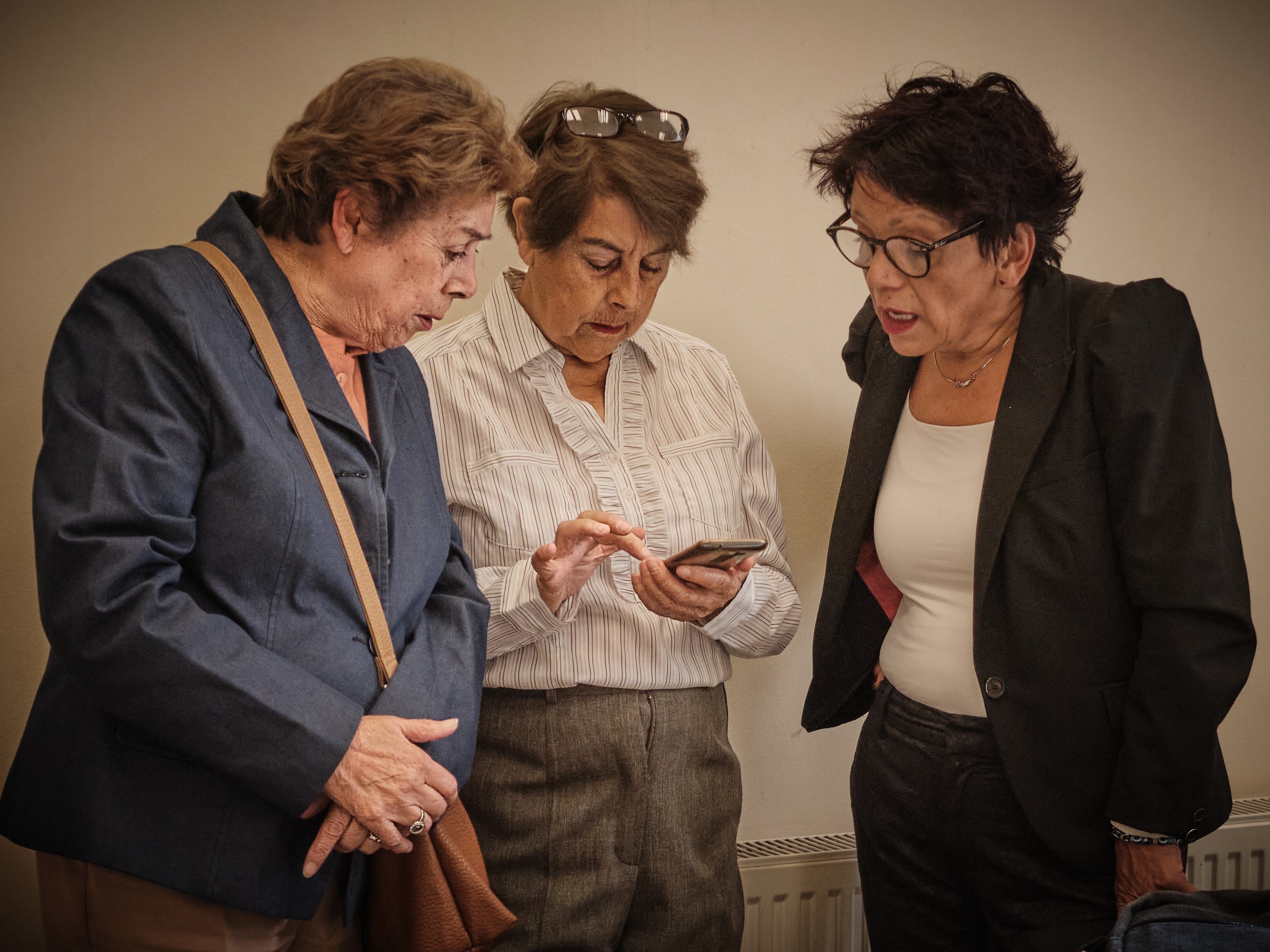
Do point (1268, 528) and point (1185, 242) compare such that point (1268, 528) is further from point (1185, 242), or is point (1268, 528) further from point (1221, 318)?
point (1185, 242)

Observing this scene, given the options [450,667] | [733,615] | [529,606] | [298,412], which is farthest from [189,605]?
[733,615]

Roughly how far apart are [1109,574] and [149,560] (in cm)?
130

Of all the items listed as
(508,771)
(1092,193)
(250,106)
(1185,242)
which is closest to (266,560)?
(508,771)

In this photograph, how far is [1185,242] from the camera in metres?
2.52

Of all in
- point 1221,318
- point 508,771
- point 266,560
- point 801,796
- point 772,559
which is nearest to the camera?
point 266,560

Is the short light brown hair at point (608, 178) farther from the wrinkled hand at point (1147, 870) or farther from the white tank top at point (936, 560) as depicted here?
the wrinkled hand at point (1147, 870)

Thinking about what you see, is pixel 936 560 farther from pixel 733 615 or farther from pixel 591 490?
pixel 591 490

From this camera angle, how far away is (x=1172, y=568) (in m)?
1.35

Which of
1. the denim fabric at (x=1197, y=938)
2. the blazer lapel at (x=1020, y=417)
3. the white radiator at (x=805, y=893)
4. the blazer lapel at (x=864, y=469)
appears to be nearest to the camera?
the denim fabric at (x=1197, y=938)

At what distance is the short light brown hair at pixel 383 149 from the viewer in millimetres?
1260

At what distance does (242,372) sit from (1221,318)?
247 centimetres

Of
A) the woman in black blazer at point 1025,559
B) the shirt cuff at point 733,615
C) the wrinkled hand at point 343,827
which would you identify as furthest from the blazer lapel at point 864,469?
the wrinkled hand at point 343,827

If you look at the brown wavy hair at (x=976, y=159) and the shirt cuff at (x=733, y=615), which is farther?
the shirt cuff at (x=733, y=615)

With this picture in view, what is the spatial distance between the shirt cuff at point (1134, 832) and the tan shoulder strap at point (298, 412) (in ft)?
3.64
